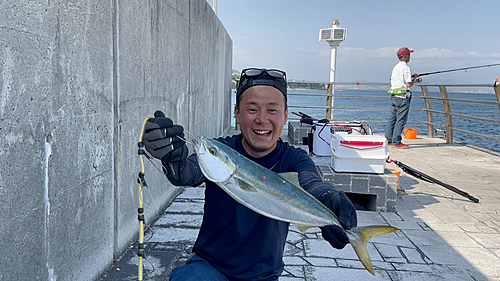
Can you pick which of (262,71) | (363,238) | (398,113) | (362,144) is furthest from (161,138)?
(398,113)

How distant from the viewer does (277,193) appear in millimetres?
1955

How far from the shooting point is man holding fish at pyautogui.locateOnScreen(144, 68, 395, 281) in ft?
6.19

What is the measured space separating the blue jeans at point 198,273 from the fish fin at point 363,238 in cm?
76

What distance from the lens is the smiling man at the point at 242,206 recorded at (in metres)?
2.03

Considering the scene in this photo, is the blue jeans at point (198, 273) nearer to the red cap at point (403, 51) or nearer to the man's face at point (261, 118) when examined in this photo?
the man's face at point (261, 118)

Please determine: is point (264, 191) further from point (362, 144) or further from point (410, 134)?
point (410, 134)

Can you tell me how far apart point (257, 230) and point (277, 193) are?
45 cm

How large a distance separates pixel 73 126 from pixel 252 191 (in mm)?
1485

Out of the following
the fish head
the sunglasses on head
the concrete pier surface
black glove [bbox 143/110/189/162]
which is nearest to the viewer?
the fish head

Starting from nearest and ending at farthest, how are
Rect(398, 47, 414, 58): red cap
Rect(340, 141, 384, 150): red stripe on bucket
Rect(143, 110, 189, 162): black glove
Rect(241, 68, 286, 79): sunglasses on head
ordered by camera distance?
Rect(143, 110, 189, 162): black glove < Rect(241, 68, 286, 79): sunglasses on head < Rect(340, 141, 384, 150): red stripe on bucket < Rect(398, 47, 414, 58): red cap

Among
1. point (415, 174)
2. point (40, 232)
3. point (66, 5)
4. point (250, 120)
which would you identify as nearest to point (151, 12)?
point (66, 5)

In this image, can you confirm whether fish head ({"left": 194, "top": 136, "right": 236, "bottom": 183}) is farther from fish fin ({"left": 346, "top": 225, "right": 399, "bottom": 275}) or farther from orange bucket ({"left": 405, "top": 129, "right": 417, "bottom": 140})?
orange bucket ({"left": 405, "top": 129, "right": 417, "bottom": 140})

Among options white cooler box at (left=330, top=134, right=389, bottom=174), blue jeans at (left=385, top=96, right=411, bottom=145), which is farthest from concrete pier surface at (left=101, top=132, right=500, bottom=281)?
blue jeans at (left=385, top=96, right=411, bottom=145)

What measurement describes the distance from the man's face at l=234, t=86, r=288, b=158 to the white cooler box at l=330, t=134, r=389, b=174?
3170mm
